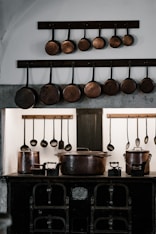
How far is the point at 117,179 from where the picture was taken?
571cm

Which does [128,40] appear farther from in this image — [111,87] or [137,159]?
[137,159]

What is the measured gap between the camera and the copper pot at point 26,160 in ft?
A: 20.5

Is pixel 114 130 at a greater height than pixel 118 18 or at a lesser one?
lesser

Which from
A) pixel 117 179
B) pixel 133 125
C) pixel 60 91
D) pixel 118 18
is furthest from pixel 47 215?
pixel 118 18

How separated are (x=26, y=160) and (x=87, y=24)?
1691 millimetres

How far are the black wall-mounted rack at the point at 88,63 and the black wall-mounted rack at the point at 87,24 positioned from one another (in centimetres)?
36

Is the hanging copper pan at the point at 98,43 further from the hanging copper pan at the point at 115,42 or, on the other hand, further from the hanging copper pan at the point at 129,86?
the hanging copper pan at the point at 129,86

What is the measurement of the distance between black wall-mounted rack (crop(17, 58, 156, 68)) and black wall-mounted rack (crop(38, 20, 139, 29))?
358 mm

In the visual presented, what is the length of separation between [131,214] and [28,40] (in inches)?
83.5

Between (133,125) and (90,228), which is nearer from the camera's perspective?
(90,228)

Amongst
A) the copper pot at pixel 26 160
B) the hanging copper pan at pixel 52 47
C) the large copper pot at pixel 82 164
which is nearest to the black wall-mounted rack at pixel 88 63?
the hanging copper pan at pixel 52 47

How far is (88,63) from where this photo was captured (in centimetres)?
Result: 579

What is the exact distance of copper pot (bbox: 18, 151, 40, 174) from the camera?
246 inches

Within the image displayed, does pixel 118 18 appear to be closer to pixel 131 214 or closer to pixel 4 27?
pixel 4 27
